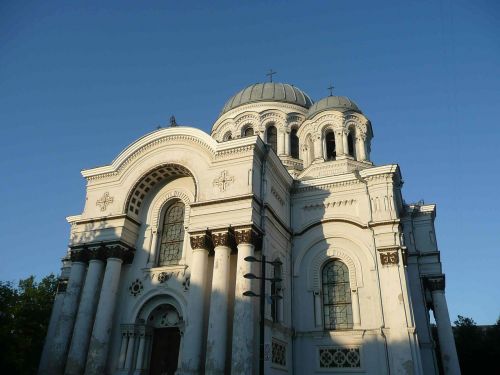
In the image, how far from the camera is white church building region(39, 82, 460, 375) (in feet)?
48.5

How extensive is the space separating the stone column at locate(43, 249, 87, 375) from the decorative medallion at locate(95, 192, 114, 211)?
2042 millimetres

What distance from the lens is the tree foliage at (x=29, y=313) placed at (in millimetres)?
20781

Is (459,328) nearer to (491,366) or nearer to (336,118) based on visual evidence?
(491,366)

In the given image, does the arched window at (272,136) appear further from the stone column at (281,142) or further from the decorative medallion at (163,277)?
the decorative medallion at (163,277)

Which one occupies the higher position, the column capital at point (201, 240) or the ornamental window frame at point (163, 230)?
the ornamental window frame at point (163, 230)

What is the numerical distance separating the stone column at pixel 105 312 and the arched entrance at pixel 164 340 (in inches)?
62.8

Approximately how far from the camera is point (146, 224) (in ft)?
61.0

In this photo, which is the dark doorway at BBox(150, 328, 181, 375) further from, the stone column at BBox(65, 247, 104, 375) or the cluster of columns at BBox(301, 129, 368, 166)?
the cluster of columns at BBox(301, 129, 368, 166)

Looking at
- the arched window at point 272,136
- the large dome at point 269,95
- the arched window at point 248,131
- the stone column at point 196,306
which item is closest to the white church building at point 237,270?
the stone column at point 196,306

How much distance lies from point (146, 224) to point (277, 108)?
12.1 m

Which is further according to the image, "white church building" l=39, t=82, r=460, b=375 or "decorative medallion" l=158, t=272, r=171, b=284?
"decorative medallion" l=158, t=272, r=171, b=284

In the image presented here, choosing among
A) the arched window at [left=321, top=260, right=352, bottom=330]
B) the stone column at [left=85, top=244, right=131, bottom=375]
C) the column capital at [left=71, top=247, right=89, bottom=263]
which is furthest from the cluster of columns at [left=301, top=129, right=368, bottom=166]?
the column capital at [left=71, top=247, right=89, bottom=263]

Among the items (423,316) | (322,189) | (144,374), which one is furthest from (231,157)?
(423,316)

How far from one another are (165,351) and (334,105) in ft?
50.0
